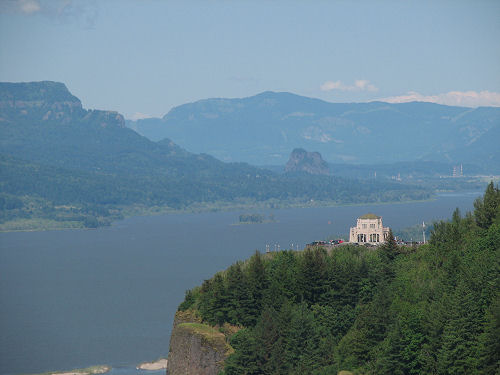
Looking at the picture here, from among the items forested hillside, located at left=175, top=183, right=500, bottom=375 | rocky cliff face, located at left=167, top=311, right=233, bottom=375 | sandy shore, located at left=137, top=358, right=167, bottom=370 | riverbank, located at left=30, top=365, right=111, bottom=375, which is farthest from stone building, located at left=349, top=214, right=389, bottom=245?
riverbank, located at left=30, top=365, right=111, bottom=375

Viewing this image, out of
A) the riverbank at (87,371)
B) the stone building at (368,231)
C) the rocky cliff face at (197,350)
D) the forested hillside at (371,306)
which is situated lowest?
the riverbank at (87,371)

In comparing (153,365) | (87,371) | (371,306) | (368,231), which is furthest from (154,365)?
(371,306)

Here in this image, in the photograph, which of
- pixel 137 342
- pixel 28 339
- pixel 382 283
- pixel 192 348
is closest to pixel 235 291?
pixel 192 348

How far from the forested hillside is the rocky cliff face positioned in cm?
170

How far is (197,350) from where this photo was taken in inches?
3588

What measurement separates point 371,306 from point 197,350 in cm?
1649

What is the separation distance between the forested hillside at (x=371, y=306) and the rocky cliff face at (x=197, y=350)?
170 centimetres

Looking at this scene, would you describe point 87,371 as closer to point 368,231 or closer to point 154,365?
point 154,365

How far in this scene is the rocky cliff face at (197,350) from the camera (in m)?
90.0

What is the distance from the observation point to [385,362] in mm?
77875

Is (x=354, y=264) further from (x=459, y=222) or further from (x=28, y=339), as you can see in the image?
(x=28, y=339)

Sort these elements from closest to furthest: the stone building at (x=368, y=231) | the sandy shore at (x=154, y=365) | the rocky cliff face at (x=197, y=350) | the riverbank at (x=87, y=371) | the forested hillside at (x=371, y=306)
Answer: the forested hillside at (x=371, y=306) → the rocky cliff face at (x=197, y=350) → the stone building at (x=368, y=231) → the sandy shore at (x=154, y=365) → the riverbank at (x=87, y=371)

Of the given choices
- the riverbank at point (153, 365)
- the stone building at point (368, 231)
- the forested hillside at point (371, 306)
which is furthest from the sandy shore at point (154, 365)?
the stone building at point (368, 231)

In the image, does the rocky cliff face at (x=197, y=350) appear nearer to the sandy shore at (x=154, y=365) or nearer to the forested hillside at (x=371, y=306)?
the forested hillside at (x=371, y=306)
